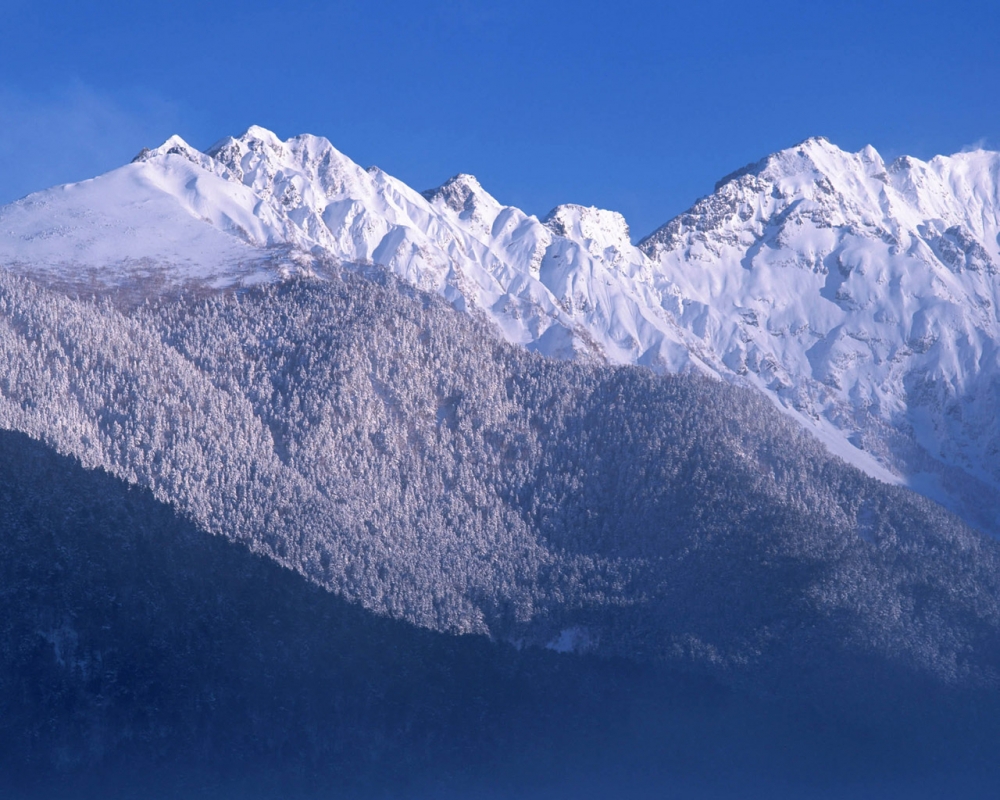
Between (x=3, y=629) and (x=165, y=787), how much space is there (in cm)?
3447

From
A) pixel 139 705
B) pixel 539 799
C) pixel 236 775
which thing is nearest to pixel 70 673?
pixel 139 705

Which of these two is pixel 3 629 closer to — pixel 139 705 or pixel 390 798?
pixel 139 705

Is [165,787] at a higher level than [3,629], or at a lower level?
lower

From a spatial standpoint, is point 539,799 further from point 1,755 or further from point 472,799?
point 1,755

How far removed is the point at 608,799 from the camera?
199750 mm

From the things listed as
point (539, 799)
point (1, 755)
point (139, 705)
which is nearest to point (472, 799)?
point (539, 799)

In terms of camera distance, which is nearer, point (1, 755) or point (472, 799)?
point (1, 755)

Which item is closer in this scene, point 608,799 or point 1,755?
point 1,755

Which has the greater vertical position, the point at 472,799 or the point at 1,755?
the point at 472,799

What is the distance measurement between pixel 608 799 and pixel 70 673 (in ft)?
270

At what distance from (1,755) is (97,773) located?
13.3 m

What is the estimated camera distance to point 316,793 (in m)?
197

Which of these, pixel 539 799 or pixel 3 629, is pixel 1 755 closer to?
pixel 3 629

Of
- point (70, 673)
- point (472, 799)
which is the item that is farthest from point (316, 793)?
point (70, 673)
